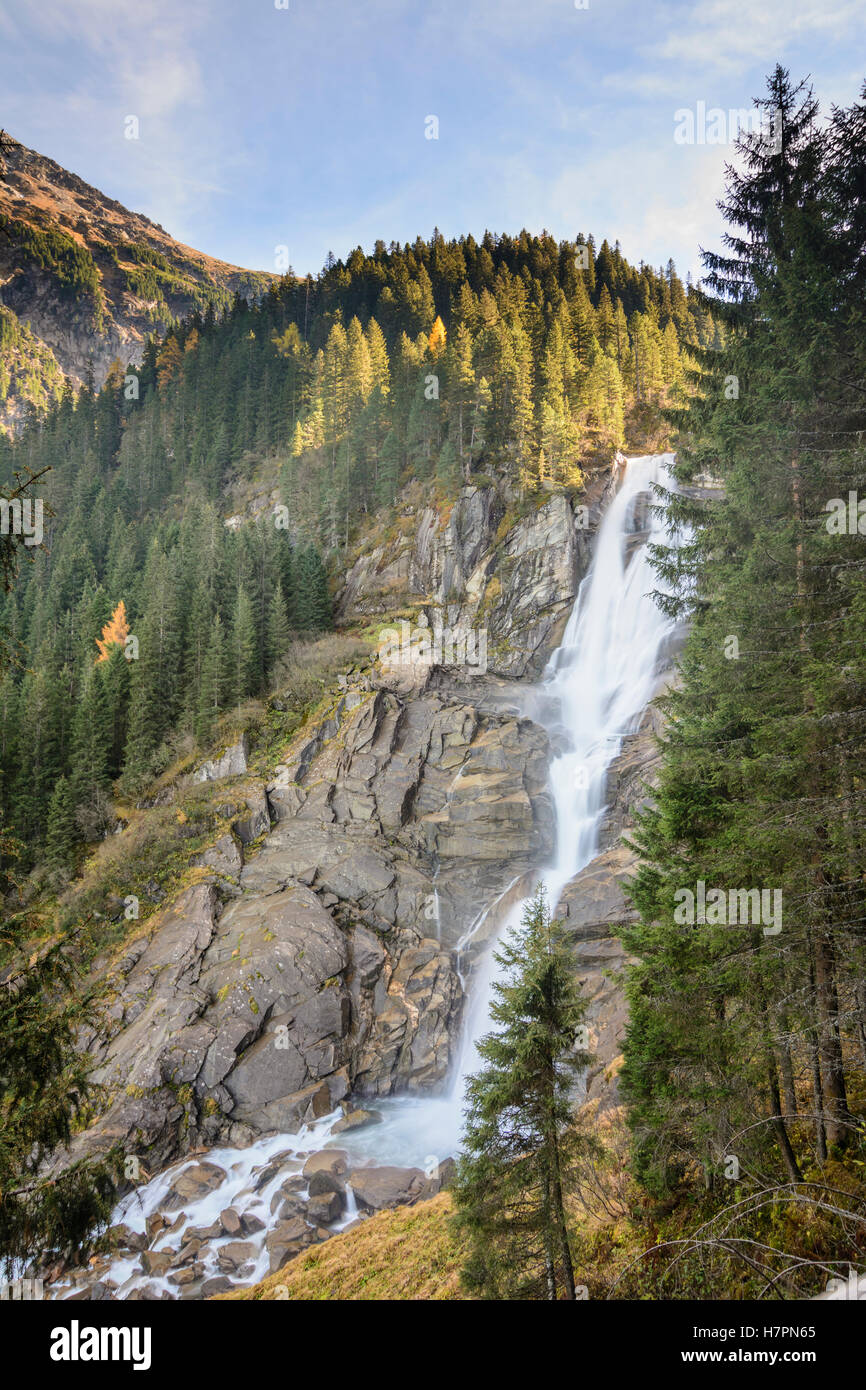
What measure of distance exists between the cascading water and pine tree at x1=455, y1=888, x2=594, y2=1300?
10947 millimetres

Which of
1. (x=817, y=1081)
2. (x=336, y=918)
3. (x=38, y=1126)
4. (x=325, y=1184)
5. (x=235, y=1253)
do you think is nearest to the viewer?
(x=38, y=1126)

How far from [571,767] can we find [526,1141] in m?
21.4

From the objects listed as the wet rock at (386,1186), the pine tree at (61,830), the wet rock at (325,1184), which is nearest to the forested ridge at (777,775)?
the wet rock at (386,1186)

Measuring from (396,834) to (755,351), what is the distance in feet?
74.0

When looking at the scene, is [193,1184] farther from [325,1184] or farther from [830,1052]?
[830,1052]

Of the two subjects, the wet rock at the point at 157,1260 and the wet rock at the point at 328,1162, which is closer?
the wet rock at the point at 157,1260

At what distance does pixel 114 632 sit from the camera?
152ft

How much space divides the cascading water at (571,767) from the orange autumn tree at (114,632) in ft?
104

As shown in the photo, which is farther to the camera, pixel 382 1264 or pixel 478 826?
pixel 478 826

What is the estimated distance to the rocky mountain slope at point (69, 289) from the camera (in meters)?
128

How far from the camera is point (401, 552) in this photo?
44656 mm

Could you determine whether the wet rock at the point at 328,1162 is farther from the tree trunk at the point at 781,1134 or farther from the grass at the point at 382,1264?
the tree trunk at the point at 781,1134

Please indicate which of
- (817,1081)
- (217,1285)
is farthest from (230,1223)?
(817,1081)

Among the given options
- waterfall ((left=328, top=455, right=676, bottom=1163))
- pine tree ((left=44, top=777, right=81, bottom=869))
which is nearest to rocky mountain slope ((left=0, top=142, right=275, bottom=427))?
pine tree ((left=44, top=777, right=81, bottom=869))
